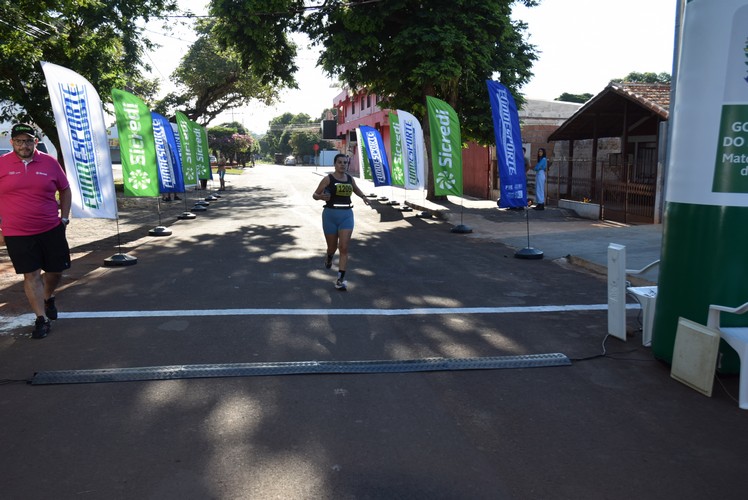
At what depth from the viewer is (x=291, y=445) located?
372 cm

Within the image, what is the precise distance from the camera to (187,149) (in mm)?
18703

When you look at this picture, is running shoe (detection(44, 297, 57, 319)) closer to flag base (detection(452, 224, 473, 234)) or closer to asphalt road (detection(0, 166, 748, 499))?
asphalt road (detection(0, 166, 748, 499))

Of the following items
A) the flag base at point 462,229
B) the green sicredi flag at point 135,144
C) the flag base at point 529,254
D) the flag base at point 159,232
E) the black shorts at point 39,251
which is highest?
the green sicredi flag at point 135,144

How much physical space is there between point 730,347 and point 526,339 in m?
1.83

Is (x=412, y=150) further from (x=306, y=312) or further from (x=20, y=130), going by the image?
(x=20, y=130)

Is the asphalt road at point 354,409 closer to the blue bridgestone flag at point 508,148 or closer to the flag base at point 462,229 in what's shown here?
the blue bridgestone flag at point 508,148

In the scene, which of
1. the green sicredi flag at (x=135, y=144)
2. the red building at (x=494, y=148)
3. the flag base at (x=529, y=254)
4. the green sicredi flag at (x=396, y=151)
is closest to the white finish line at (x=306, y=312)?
the flag base at (x=529, y=254)

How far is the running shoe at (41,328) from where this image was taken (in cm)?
593

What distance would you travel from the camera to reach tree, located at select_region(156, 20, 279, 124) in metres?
35.4

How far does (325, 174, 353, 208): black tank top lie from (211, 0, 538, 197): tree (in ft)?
33.3

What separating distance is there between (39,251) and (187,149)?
1327 centimetres

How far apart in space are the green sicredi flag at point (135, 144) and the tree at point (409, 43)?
756 centimetres

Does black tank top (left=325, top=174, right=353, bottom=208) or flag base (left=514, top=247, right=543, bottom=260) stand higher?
black tank top (left=325, top=174, right=353, bottom=208)

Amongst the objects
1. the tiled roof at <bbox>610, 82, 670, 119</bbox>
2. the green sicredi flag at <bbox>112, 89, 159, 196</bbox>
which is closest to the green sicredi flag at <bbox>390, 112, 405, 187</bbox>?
the tiled roof at <bbox>610, 82, 670, 119</bbox>
